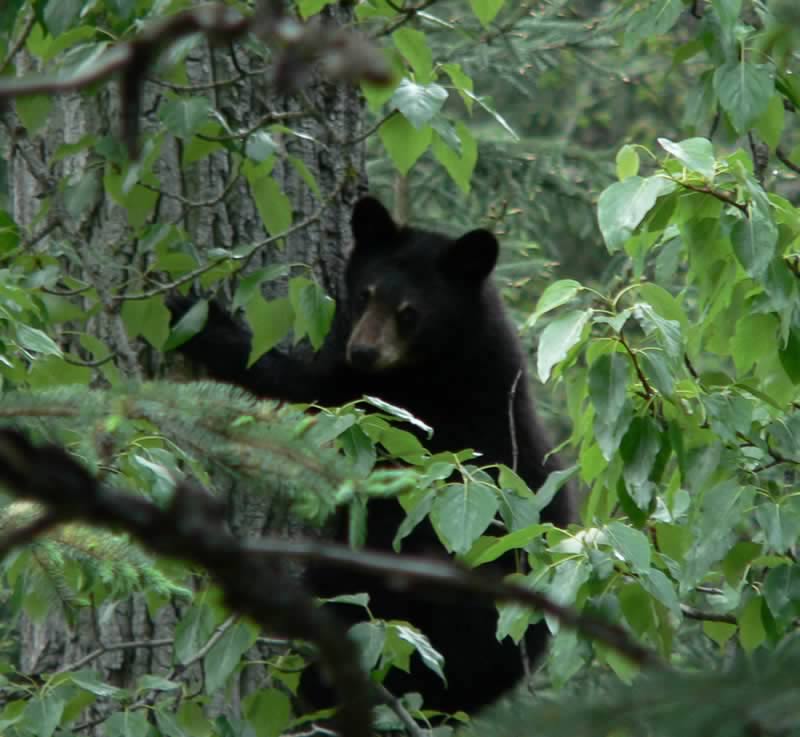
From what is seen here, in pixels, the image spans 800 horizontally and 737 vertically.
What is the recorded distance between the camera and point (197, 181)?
14.0ft

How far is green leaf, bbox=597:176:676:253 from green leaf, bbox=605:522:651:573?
1.85 ft

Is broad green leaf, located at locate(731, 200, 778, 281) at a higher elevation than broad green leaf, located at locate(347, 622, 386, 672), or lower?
higher

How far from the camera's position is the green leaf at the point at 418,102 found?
3.25 metres

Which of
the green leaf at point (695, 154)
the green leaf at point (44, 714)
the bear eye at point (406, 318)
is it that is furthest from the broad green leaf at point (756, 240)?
the bear eye at point (406, 318)

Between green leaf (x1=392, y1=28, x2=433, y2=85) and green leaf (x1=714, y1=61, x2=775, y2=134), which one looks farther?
green leaf (x1=392, y1=28, x2=433, y2=85)

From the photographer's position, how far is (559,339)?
2.66 meters

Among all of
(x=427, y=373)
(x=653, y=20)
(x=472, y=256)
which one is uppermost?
(x=653, y=20)

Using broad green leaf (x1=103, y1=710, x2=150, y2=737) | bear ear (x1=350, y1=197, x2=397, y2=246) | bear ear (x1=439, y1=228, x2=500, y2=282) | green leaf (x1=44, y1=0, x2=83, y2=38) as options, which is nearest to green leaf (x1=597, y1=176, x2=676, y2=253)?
green leaf (x1=44, y1=0, x2=83, y2=38)

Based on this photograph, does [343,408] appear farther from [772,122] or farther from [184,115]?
→ [772,122]

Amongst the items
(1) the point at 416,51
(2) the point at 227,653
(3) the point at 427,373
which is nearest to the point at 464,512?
(2) the point at 227,653

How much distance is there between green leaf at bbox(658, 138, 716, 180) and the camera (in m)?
2.62

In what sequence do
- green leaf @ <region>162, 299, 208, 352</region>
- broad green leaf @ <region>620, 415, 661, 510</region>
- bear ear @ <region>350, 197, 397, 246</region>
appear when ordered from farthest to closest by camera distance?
bear ear @ <region>350, 197, 397, 246</region> → green leaf @ <region>162, 299, 208, 352</region> → broad green leaf @ <region>620, 415, 661, 510</region>

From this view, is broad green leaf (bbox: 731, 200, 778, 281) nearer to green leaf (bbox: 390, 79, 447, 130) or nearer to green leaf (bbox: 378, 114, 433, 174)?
green leaf (bbox: 390, 79, 447, 130)

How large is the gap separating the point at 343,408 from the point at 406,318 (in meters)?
2.80
